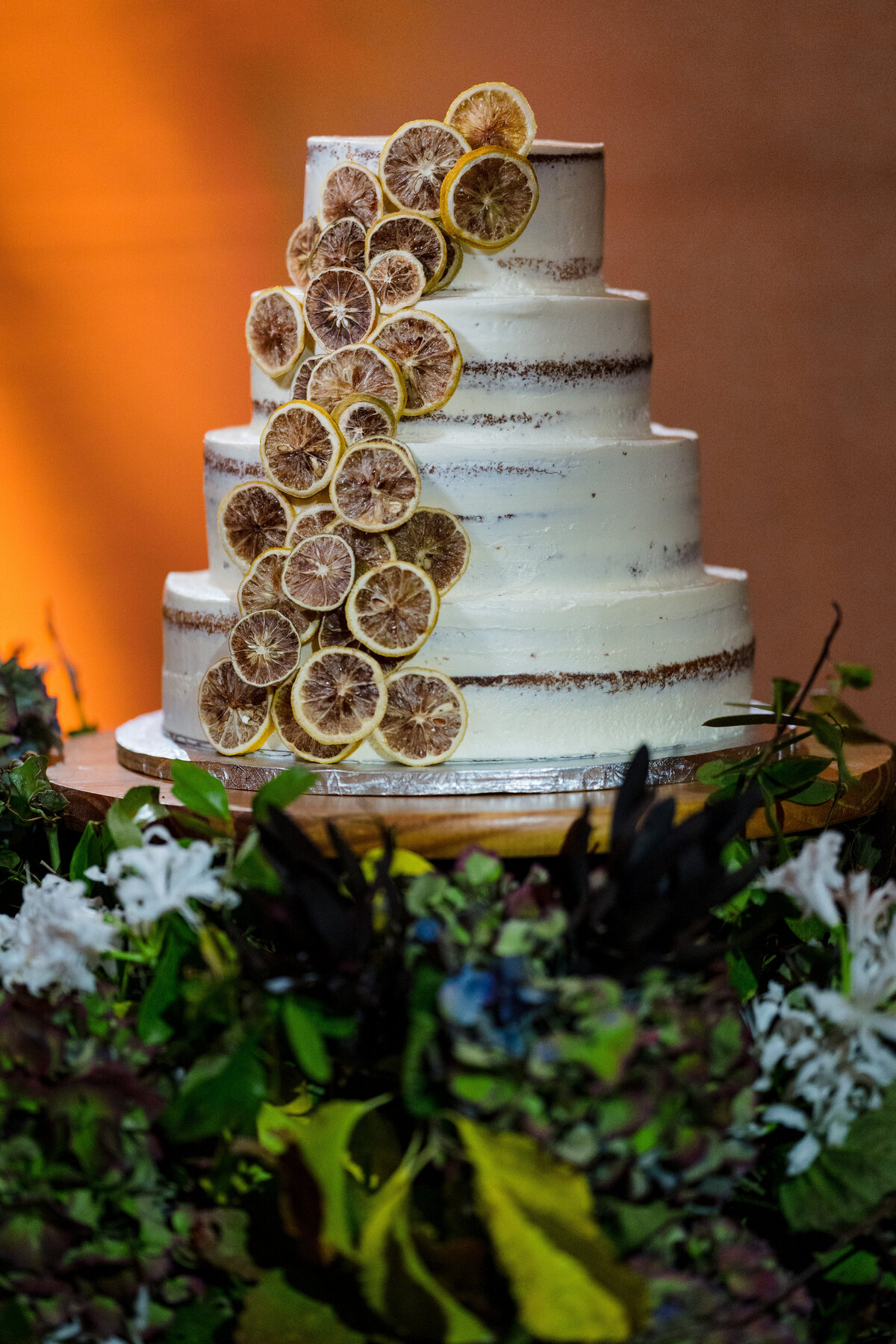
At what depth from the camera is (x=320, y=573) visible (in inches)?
54.3

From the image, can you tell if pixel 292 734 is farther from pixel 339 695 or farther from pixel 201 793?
pixel 201 793

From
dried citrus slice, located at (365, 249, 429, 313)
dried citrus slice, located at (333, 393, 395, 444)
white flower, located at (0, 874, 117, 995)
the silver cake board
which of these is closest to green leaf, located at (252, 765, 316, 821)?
white flower, located at (0, 874, 117, 995)

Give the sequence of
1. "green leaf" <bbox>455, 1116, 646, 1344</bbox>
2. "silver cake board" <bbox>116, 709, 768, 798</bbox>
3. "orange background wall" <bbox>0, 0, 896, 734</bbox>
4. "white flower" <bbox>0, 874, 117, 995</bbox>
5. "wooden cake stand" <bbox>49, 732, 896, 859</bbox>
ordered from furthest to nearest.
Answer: "orange background wall" <bbox>0, 0, 896, 734</bbox>, "silver cake board" <bbox>116, 709, 768, 798</bbox>, "wooden cake stand" <bbox>49, 732, 896, 859</bbox>, "white flower" <bbox>0, 874, 117, 995</bbox>, "green leaf" <bbox>455, 1116, 646, 1344</bbox>

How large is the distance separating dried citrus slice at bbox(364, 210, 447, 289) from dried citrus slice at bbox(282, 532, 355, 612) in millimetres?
302

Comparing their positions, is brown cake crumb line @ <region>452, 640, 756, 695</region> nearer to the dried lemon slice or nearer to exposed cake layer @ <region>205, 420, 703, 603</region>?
exposed cake layer @ <region>205, 420, 703, 603</region>


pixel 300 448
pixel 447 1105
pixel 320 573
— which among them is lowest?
pixel 447 1105

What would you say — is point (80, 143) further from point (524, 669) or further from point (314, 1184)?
point (314, 1184)

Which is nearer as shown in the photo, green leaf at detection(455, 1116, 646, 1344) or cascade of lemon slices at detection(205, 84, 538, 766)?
green leaf at detection(455, 1116, 646, 1344)

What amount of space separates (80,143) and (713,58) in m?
1.17

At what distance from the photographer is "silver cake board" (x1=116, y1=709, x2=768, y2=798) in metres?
1.33

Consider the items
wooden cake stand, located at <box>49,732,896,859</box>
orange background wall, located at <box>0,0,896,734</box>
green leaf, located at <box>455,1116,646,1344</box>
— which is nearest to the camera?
green leaf, located at <box>455,1116,646,1344</box>

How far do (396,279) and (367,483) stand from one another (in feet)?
0.76

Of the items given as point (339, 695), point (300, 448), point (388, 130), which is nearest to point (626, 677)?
point (339, 695)

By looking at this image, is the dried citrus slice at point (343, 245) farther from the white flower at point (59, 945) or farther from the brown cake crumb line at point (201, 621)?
the white flower at point (59, 945)
